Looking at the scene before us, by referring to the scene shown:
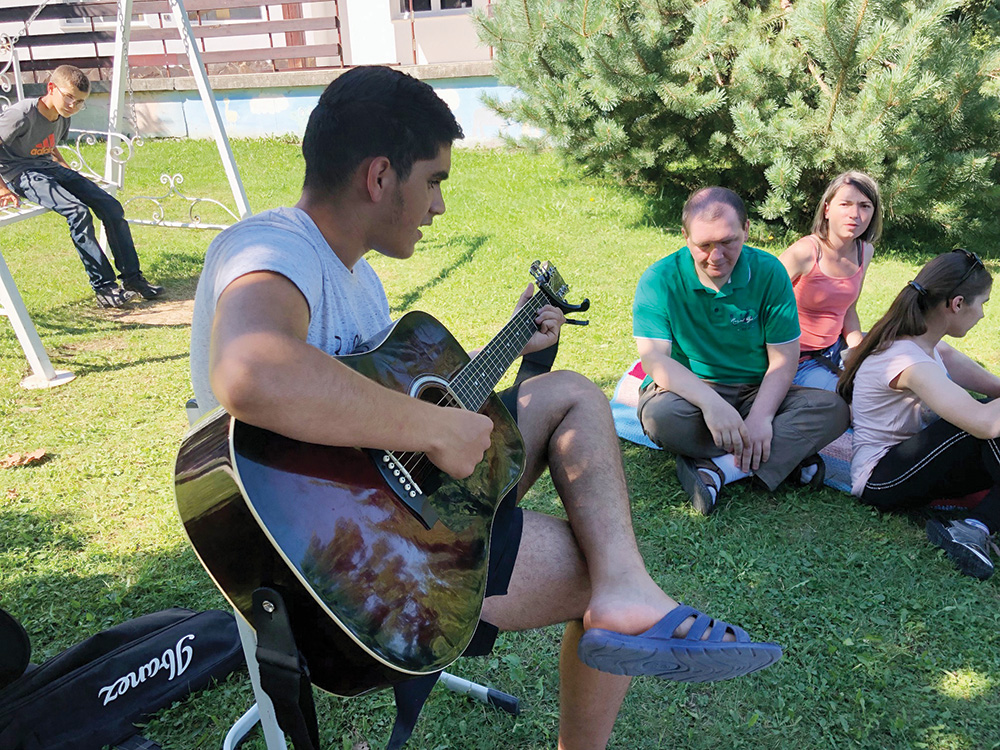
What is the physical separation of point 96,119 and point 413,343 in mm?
11789

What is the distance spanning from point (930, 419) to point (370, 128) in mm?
2782

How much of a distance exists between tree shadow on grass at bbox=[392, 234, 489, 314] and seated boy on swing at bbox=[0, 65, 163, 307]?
6.48 feet

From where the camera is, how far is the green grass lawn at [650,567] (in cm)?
219

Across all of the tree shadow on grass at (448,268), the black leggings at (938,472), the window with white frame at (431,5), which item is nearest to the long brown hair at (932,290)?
the black leggings at (938,472)

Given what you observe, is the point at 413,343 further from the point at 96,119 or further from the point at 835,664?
the point at 96,119

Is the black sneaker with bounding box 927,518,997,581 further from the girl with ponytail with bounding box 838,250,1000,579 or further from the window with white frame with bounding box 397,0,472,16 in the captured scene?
the window with white frame with bounding box 397,0,472,16

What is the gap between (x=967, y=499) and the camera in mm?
3236

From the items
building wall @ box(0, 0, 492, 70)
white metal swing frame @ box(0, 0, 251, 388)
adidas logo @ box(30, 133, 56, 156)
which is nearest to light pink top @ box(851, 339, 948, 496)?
white metal swing frame @ box(0, 0, 251, 388)

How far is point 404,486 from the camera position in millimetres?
1505

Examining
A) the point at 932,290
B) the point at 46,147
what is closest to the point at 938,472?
the point at 932,290

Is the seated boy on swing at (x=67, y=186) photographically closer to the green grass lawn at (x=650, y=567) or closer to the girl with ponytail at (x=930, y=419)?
the green grass lawn at (x=650, y=567)

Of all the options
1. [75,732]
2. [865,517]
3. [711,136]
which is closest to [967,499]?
[865,517]

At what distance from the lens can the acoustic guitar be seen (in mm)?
1277

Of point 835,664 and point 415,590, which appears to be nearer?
point 415,590
